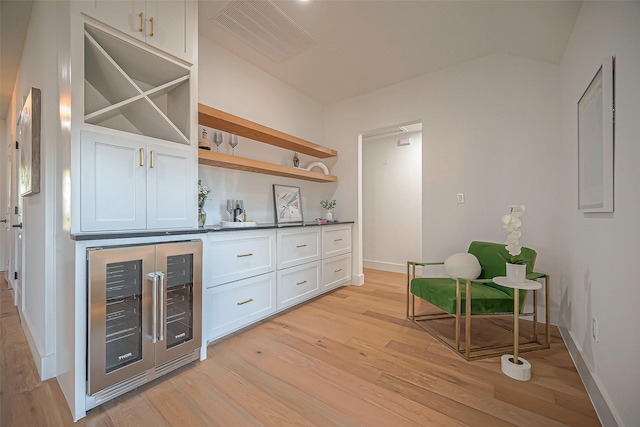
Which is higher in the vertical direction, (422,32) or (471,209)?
(422,32)

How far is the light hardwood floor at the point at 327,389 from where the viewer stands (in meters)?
1.33

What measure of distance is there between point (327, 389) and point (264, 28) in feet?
9.61

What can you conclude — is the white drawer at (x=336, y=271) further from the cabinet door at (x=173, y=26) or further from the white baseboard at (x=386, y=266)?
the cabinet door at (x=173, y=26)

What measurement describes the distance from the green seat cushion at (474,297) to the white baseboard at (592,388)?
0.44 metres

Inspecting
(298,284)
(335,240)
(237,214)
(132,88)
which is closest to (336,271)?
(335,240)

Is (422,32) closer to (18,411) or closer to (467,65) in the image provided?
(467,65)

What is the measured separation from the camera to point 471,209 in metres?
2.84

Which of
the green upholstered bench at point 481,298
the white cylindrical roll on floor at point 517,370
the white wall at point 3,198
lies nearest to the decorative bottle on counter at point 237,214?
the green upholstered bench at point 481,298

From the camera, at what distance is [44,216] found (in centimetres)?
169

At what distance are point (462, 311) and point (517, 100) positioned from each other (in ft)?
6.98

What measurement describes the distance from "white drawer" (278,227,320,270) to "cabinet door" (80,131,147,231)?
1.30 metres

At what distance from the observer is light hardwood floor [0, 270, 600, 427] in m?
1.33

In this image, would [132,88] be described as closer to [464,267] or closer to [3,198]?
[464,267]

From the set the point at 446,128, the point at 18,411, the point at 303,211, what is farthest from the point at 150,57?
the point at 446,128
